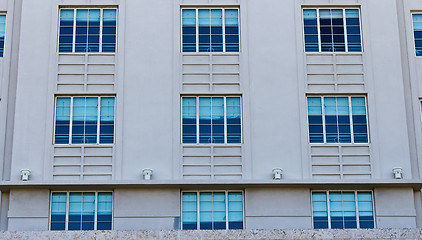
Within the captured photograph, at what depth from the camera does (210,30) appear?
1061 inches

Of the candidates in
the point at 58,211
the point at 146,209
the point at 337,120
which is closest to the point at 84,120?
the point at 58,211

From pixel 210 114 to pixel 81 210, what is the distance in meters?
5.21

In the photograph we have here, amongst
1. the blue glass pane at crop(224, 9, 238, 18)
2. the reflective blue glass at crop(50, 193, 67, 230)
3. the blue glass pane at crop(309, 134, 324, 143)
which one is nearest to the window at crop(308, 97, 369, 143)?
the blue glass pane at crop(309, 134, 324, 143)

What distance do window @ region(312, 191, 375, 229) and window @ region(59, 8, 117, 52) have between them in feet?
28.1

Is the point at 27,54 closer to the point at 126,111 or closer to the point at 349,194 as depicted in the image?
the point at 126,111

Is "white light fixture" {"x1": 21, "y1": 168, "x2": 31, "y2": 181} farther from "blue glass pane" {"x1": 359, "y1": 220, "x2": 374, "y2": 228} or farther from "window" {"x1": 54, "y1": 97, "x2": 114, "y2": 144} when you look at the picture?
"blue glass pane" {"x1": 359, "y1": 220, "x2": 374, "y2": 228}

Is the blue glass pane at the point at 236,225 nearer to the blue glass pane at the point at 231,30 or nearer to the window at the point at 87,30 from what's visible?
the blue glass pane at the point at 231,30

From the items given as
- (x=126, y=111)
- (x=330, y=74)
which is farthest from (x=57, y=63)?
(x=330, y=74)

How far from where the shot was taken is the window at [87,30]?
26688 millimetres

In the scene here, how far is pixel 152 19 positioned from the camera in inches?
1057

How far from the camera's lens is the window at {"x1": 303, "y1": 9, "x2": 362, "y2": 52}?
2691 centimetres

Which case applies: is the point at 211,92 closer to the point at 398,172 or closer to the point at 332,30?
the point at 332,30

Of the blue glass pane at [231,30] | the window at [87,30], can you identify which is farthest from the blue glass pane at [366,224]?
the window at [87,30]

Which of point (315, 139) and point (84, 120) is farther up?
point (84, 120)
